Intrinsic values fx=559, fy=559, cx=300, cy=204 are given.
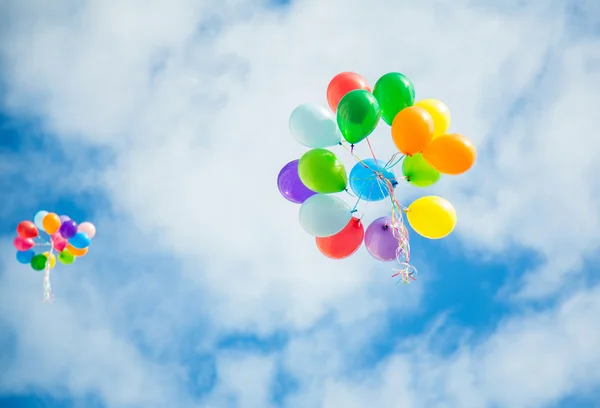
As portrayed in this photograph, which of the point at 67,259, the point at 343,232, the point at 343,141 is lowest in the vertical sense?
the point at 343,232

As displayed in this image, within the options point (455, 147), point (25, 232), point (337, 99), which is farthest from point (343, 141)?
point (25, 232)

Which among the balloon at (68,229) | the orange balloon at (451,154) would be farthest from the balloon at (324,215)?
the balloon at (68,229)

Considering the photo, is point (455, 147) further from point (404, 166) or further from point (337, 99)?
point (337, 99)

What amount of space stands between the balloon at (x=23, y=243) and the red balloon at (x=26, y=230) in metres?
0.06

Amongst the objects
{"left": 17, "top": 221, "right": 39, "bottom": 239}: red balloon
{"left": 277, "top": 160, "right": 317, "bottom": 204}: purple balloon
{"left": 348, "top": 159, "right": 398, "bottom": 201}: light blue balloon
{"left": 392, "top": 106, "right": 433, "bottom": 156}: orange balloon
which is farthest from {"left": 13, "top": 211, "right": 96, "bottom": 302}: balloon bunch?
{"left": 392, "top": 106, "right": 433, "bottom": 156}: orange balloon

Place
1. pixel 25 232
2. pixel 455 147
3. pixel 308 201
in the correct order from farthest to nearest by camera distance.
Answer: pixel 25 232
pixel 308 201
pixel 455 147

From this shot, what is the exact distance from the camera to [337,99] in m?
5.88

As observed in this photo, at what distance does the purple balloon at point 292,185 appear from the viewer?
590cm

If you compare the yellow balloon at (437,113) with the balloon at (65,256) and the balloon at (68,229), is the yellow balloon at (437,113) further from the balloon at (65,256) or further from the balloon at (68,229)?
the balloon at (65,256)

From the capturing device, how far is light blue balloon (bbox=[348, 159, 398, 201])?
562 centimetres

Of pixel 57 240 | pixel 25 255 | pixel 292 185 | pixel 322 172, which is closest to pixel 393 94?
pixel 322 172

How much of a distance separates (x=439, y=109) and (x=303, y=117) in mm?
1385

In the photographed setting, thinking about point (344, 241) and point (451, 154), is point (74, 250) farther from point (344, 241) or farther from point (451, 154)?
point (451, 154)

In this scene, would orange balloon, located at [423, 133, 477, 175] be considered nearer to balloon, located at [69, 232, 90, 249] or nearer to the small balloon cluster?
the small balloon cluster
